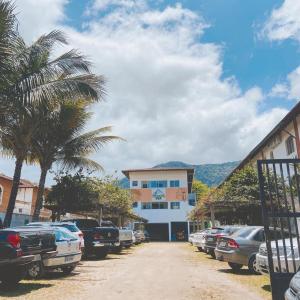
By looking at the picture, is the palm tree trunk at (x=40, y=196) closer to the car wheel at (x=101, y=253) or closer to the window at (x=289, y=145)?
the car wheel at (x=101, y=253)

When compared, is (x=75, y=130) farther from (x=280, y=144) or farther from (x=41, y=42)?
(x=280, y=144)

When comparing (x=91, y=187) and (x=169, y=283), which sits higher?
(x=91, y=187)

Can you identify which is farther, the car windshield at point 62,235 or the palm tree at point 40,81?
the palm tree at point 40,81

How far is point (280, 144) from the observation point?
2653 cm

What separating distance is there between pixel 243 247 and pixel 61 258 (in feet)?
19.0

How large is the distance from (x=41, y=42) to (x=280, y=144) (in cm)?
1759

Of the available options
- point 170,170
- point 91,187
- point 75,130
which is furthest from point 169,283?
A: point 170,170

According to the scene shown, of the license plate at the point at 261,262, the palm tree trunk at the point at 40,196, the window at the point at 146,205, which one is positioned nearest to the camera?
the license plate at the point at 261,262

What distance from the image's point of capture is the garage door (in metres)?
63.0

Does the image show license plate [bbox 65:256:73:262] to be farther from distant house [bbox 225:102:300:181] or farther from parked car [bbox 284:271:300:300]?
distant house [bbox 225:102:300:181]

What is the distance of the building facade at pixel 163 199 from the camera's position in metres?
63.5

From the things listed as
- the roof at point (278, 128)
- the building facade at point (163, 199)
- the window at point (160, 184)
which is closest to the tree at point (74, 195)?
the roof at point (278, 128)

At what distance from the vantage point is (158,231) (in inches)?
2514

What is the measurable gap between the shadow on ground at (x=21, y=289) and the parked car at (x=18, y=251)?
206 millimetres
